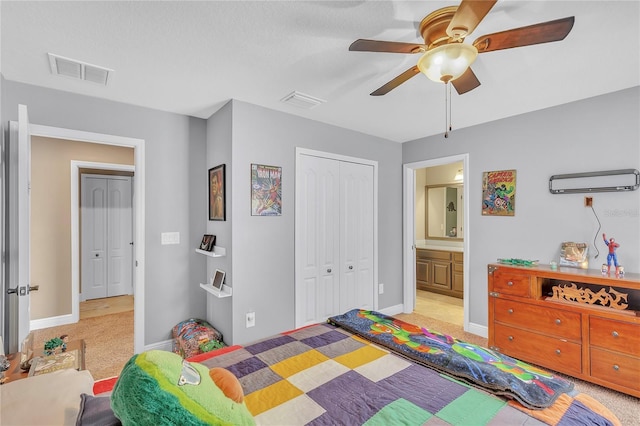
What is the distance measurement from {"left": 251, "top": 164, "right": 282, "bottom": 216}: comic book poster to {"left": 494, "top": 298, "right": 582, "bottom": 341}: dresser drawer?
7.92ft

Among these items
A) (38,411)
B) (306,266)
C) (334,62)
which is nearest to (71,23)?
(334,62)

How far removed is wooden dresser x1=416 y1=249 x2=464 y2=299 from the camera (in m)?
5.05

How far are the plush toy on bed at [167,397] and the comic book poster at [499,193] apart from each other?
336 cm

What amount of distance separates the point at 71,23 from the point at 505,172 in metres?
3.88

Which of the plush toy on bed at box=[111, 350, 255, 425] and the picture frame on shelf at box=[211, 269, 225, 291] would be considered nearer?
the plush toy on bed at box=[111, 350, 255, 425]

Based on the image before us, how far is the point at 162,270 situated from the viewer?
3.12 metres

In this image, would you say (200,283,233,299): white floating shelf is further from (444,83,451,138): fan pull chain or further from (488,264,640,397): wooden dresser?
(488,264,640,397): wooden dresser

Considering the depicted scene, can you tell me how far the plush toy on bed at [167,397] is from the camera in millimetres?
852

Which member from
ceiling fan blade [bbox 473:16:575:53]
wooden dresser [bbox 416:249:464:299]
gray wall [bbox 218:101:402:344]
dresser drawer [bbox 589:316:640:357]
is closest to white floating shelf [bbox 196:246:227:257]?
gray wall [bbox 218:101:402:344]

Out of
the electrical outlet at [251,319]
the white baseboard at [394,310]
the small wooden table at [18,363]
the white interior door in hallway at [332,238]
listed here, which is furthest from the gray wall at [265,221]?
the white baseboard at [394,310]

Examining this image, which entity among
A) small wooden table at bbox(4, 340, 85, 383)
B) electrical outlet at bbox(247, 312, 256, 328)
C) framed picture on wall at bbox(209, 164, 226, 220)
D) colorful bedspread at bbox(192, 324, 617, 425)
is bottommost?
electrical outlet at bbox(247, 312, 256, 328)

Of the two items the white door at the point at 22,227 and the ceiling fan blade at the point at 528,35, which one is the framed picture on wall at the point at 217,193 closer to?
the white door at the point at 22,227

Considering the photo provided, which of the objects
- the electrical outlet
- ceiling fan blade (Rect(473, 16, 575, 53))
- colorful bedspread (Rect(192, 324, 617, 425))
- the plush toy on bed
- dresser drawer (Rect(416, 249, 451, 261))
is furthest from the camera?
dresser drawer (Rect(416, 249, 451, 261))

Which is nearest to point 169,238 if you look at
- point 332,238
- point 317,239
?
point 317,239
